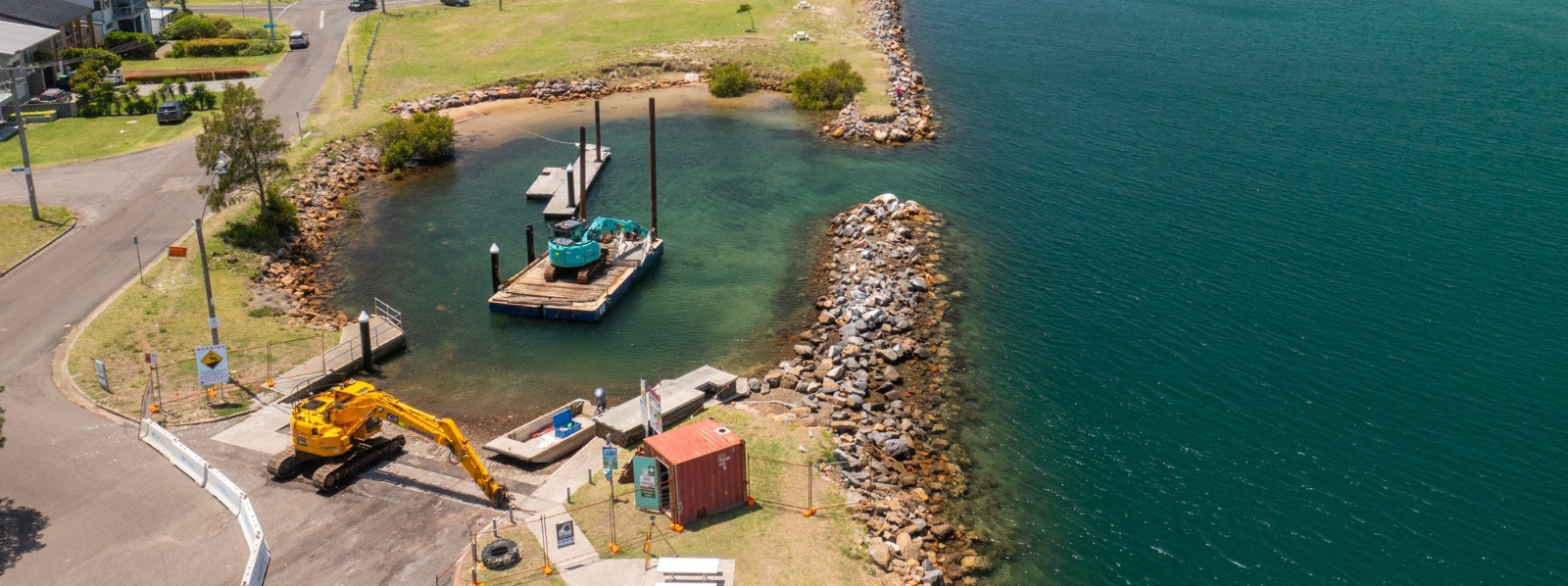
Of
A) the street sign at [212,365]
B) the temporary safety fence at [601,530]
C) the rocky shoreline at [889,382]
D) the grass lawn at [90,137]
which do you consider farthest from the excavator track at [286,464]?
the grass lawn at [90,137]

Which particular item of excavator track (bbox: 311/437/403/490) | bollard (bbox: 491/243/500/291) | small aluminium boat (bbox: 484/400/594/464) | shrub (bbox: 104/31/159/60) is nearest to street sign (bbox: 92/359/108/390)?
excavator track (bbox: 311/437/403/490)

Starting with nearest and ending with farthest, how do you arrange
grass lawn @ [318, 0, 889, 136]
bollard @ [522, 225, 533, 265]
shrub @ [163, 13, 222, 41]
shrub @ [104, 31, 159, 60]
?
bollard @ [522, 225, 533, 265]
grass lawn @ [318, 0, 889, 136]
shrub @ [104, 31, 159, 60]
shrub @ [163, 13, 222, 41]

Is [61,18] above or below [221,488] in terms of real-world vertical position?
above

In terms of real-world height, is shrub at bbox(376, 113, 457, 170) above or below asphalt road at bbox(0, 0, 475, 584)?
above

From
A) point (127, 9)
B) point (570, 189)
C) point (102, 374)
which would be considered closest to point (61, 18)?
point (127, 9)

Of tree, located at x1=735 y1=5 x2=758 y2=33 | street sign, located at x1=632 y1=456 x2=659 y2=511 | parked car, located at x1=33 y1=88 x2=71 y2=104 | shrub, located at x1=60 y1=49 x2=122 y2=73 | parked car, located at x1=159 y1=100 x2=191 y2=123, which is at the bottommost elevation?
street sign, located at x1=632 y1=456 x2=659 y2=511

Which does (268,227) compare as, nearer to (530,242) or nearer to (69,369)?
(530,242)

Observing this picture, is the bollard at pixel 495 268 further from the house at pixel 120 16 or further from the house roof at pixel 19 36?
the house at pixel 120 16

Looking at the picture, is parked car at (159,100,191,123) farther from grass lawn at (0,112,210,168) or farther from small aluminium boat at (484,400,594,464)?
small aluminium boat at (484,400,594,464)
